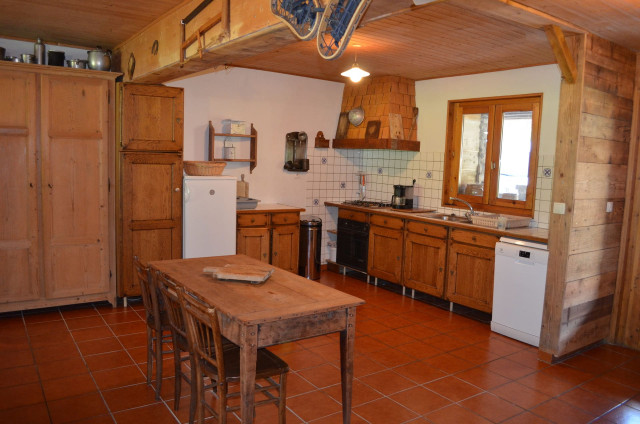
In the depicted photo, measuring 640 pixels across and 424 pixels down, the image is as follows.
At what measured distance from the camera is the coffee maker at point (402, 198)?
608cm

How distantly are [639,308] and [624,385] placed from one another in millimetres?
955

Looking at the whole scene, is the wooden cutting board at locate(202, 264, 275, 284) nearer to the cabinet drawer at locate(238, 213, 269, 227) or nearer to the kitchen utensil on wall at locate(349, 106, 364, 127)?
the cabinet drawer at locate(238, 213, 269, 227)

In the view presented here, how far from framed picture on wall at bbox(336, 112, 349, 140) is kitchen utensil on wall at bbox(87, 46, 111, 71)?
9.83 ft

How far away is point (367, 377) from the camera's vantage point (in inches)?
144

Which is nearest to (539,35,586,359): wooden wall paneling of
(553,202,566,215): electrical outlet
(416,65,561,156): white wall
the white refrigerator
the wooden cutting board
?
(553,202,566,215): electrical outlet

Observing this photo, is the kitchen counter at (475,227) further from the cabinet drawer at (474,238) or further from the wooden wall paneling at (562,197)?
the wooden wall paneling at (562,197)

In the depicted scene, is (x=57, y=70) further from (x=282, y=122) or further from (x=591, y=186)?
(x=591, y=186)

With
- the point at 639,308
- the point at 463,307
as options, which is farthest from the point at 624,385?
the point at 463,307

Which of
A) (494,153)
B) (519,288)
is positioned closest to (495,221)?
(519,288)

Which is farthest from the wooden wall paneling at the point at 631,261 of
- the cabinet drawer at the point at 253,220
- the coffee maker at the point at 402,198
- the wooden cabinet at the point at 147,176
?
the wooden cabinet at the point at 147,176

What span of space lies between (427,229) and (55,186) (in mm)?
3705

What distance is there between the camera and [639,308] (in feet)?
14.3

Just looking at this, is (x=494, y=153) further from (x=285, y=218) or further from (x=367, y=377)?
(x=367, y=377)

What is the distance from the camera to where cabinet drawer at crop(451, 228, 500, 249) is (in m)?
4.80
